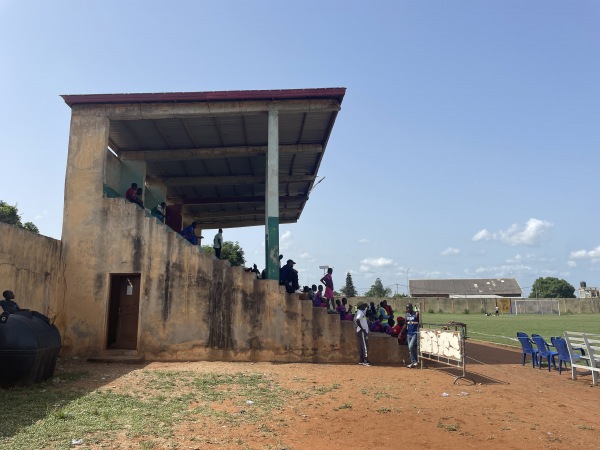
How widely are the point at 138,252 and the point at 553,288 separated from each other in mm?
82306

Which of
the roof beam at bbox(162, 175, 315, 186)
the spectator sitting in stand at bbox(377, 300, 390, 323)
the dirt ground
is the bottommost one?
the dirt ground

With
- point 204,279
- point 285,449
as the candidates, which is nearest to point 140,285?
point 204,279

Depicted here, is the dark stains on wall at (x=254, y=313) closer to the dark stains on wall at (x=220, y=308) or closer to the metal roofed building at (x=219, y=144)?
the dark stains on wall at (x=220, y=308)

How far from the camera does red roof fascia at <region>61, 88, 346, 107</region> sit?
1328 cm

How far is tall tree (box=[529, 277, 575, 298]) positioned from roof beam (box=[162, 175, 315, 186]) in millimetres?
71257

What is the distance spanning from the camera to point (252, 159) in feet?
61.5

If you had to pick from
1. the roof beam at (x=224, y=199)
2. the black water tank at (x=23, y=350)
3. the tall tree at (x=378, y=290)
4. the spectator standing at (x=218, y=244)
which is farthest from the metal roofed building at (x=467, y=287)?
the black water tank at (x=23, y=350)

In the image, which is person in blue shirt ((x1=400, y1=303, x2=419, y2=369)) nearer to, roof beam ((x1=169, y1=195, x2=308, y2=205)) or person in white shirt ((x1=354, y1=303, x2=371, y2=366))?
person in white shirt ((x1=354, y1=303, x2=371, y2=366))

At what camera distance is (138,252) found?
12547 millimetres

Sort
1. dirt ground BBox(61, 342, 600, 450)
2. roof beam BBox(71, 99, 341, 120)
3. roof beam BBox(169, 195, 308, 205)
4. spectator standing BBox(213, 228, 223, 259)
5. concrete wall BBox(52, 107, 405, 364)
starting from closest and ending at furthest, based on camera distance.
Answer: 1. dirt ground BBox(61, 342, 600, 450)
2. concrete wall BBox(52, 107, 405, 364)
3. roof beam BBox(71, 99, 341, 120)
4. spectator standing BBox(213, 228, 223, 259)
5. roof beam BBox(169, 195, 308, 205)

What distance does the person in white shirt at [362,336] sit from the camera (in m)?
12.0

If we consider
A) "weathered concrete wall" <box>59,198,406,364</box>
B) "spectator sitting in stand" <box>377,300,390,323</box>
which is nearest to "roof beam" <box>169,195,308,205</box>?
"spectator sitting in stand" <box>377,300,390,323</box>

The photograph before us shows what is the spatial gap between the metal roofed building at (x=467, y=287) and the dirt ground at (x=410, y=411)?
68.2m

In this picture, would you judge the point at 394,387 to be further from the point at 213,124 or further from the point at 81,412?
the point at 213,124
